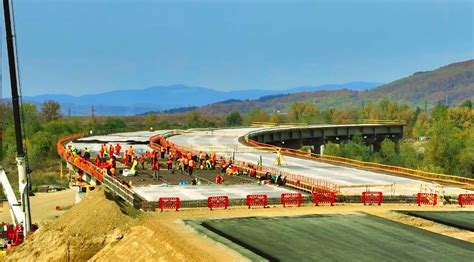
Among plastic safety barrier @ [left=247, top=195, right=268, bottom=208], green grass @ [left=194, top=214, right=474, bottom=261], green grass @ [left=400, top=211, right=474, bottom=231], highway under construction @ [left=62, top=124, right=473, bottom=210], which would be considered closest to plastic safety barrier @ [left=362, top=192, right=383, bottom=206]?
highway under construction @ [left=62, top=124, right=473, bottom=210]

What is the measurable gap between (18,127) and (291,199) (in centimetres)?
1710

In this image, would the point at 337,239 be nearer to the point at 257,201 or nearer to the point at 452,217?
the point at 257,201

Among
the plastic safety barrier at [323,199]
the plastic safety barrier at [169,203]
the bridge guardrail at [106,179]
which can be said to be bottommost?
the plastic safety barrier at [323,199]

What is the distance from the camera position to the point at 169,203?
4141cm

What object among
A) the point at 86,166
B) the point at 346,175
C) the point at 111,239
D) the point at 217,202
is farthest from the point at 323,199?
the point at 86,166

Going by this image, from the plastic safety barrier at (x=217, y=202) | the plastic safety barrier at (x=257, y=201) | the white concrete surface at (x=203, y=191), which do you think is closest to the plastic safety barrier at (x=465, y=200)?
the white concrete surface at (x=203, y=191)

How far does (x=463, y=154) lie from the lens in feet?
317

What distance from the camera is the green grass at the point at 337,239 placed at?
3106cm

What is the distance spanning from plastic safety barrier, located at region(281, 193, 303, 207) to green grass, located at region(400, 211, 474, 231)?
6285 millimetres

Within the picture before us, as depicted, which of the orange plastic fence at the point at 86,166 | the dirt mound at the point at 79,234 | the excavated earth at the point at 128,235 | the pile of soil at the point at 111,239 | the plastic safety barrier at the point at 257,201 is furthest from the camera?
the orange plastic fence at the point at 86,166

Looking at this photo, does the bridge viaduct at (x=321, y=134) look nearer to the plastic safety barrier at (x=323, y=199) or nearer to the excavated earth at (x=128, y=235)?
the plastic safety barrier at (x=323, y=199)

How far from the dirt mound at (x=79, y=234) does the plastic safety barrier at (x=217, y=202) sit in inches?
253

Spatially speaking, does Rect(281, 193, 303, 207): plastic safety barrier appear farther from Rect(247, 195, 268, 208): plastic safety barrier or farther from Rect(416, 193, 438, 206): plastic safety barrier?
Rect(416, 193, 438, 206): plastic safety barrier

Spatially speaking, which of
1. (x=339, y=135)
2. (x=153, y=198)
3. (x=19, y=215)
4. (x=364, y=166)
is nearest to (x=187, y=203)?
(x=153, y=198)
